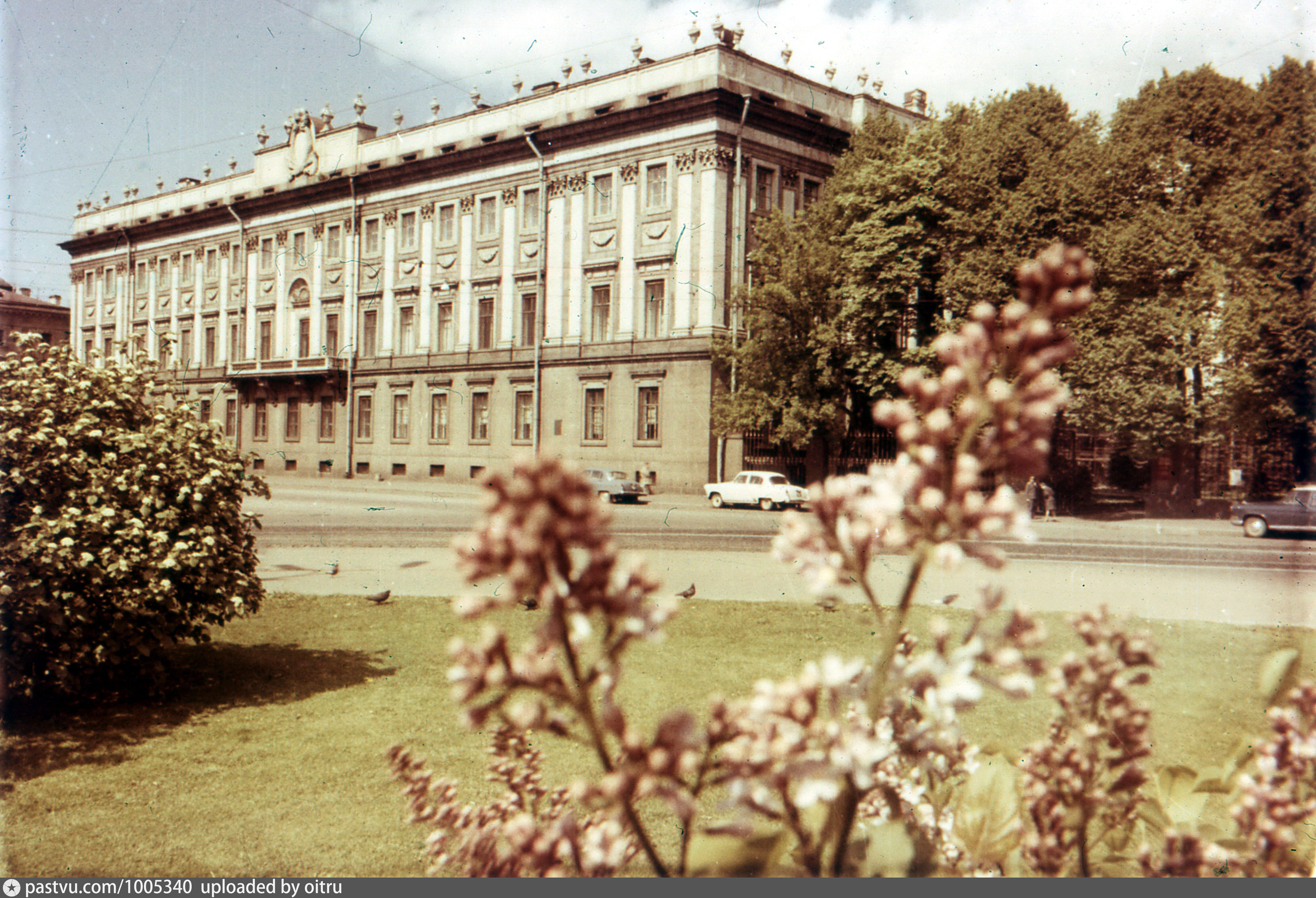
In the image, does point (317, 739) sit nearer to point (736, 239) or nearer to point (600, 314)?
point (736, 239)

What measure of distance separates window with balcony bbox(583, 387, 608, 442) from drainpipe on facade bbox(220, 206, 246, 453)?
16.8 meters

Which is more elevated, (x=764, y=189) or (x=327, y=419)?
(x=764, y=189)

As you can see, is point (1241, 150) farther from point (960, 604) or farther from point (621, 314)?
point (960, 604)

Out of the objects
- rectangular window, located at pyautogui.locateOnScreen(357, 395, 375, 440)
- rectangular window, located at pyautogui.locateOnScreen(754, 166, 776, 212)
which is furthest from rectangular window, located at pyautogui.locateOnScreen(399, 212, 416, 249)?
rectangular window, located at pyautogui.locateOnScreen(754, 166, 776, 212)

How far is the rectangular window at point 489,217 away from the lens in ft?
83.5

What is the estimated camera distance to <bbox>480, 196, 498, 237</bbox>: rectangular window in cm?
2545

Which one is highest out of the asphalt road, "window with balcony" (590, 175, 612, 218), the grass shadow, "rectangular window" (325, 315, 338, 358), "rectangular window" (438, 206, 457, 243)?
"window with balcony" (590, 175, 612, 218)

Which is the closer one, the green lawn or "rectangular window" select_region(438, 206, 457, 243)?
the green lawn

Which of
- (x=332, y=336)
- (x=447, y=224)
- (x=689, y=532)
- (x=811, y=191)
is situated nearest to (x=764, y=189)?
(x=811, y=191)

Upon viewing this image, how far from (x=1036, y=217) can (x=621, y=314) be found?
13.0m

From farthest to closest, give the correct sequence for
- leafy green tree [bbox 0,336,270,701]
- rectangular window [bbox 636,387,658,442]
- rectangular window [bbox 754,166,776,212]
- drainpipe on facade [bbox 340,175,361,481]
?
1. rectangular window [bbox 636,387,658,442]
2. rectangular window [bbox 754,166,776,212]
3. drainpipe on facade [bbox 340,175,361,481]
4. leafy green tree [bbox 0,336,270,701]

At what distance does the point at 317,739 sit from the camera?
4.68 meters

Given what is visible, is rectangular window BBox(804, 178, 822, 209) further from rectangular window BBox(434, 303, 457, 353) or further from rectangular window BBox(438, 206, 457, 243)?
rectangular window BBox(434, 303, 457, 353)

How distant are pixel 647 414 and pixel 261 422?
14.6m
